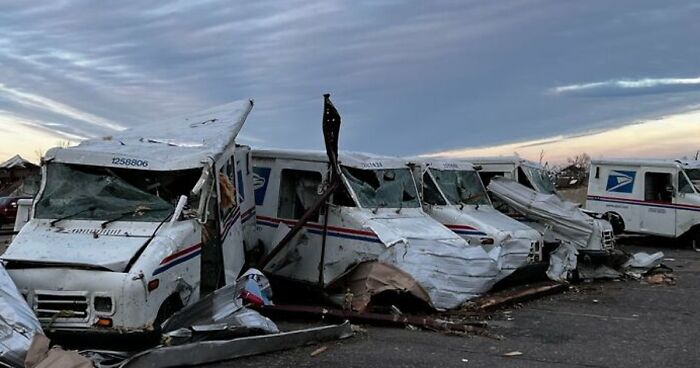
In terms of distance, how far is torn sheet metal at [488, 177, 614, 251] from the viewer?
14.0 meters

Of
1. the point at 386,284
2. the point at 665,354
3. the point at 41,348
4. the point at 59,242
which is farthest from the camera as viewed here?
the point at 386,284

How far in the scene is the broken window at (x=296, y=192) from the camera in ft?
36.9

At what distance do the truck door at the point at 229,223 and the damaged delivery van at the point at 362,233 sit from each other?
117 centimetres

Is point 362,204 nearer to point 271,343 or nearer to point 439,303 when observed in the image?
point 439,303

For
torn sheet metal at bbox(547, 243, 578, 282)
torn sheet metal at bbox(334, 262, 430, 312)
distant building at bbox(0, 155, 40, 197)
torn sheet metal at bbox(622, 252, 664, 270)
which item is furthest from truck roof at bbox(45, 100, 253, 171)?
distant building at bbox(0, 155, 40, 197)

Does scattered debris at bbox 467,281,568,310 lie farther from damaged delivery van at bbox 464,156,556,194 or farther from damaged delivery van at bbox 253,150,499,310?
damaged delivery van at bbox 464,156,556,194

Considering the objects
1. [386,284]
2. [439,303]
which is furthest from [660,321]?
[386,284]

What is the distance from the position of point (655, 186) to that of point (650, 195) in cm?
32

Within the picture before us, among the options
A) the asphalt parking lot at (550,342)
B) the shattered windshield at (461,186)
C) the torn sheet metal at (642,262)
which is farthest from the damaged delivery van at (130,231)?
the torn sheet metal at (642,262)

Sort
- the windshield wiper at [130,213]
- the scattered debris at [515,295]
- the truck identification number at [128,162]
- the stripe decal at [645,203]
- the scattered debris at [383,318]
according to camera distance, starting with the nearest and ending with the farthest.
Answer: the windshield wiper at [130,213] → the truck identification number at [128,162] → the scattered debris at [383,318] → the scattered debris at [515,295] → the stripe decal at [645,203]

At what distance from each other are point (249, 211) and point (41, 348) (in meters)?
5.06

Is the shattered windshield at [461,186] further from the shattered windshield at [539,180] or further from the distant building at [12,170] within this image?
the distant building at [12,170]

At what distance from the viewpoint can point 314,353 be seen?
745 centimetres

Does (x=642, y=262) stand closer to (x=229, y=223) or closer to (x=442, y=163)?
(x=442, y=163)
